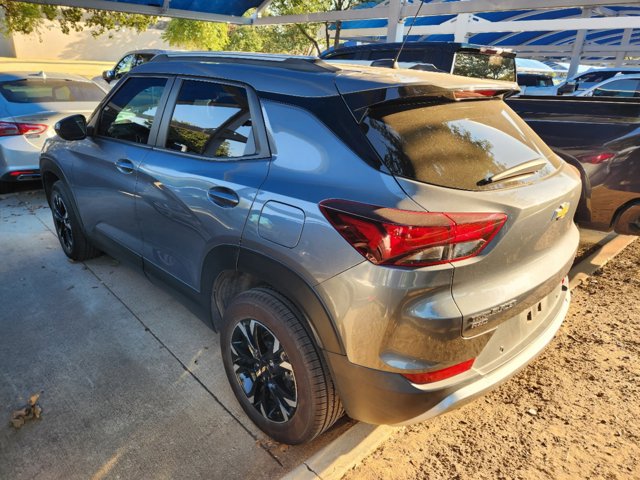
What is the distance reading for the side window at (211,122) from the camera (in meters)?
2.25

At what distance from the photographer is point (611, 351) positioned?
305cm

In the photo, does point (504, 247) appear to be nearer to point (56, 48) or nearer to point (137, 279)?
point (137, 279)

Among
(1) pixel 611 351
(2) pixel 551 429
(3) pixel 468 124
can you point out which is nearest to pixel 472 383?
(2) pixel 551 429

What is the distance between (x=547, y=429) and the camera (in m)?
2.38

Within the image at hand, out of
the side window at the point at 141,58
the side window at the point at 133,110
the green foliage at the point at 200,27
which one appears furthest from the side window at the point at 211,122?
the green foliage at the point at 200,27

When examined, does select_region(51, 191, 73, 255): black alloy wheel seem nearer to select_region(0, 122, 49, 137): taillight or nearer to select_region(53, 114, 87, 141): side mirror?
select_region(53, 114, 87, 141): side mirror

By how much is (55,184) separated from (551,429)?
4.21m

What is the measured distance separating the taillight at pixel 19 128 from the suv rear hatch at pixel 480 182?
16.4ft

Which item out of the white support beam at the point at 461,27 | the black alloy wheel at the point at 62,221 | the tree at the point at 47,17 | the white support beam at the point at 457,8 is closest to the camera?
the black alloy wheel at the point at 62,221

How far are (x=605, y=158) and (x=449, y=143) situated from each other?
Result: 274 cm

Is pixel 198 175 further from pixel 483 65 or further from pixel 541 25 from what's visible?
pixel 541 25

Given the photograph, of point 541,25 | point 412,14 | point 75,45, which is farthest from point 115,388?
point 75,45

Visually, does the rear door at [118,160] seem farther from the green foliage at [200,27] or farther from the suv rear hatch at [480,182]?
the green foliage at [200,27]

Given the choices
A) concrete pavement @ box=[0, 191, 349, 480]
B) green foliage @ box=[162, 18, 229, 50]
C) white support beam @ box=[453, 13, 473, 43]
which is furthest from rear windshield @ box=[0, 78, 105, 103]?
green foliage @ box=[162, 18, 229, 50]
